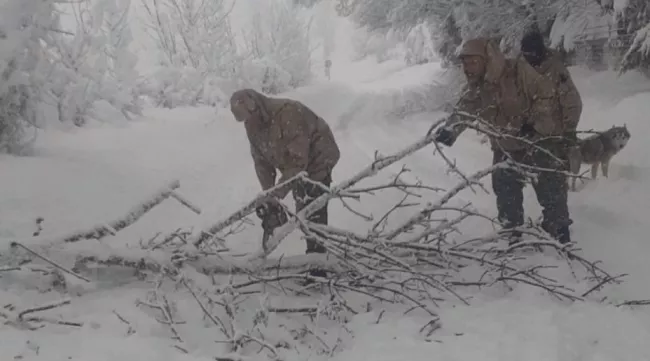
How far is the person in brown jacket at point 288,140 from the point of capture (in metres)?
3.72

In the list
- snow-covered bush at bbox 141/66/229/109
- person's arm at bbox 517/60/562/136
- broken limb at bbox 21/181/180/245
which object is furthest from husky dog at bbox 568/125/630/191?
snow-covered bush at bbox 141/66/229/109

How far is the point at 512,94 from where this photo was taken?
13.4 feet

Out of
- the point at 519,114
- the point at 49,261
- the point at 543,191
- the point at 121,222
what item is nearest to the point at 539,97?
the point at 519,114

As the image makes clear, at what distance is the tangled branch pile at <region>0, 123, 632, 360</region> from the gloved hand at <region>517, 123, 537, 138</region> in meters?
0.75

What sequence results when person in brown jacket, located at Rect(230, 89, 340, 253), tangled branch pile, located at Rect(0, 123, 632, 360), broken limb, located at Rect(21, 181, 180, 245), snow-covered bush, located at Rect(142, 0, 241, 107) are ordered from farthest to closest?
snow-covered bush, located at Rect(142, 0, 241, 107) → person in brown jacket, located at Rect(230, 89, 340, 253) → broken limb, located at Rect(21, 181, 180, 245) → tangled branch pile, located at Rect(0, 123, 632, 360)

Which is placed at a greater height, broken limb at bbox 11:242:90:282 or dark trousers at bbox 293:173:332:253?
broken limb at bbox 11:242:90:282

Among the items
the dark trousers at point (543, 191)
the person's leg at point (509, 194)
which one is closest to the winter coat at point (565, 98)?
the dark trousers at point (543, 191)

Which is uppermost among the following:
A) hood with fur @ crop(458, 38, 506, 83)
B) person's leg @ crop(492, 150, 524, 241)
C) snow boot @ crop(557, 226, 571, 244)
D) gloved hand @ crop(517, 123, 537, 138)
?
hood with fur @ crop(458, 38, 506, 83)

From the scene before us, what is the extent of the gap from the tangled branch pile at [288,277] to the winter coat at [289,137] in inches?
29.9

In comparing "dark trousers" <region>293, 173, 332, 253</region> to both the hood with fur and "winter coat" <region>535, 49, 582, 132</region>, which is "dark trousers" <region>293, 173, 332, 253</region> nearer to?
the hood with fur

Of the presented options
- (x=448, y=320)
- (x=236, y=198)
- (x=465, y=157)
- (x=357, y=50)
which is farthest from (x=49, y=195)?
(x=357, y=50)

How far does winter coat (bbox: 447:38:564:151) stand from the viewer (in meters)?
4.01

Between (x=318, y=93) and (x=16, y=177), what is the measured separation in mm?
10629

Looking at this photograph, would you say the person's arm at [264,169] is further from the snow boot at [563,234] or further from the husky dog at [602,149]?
the husky dog at [602,149]
